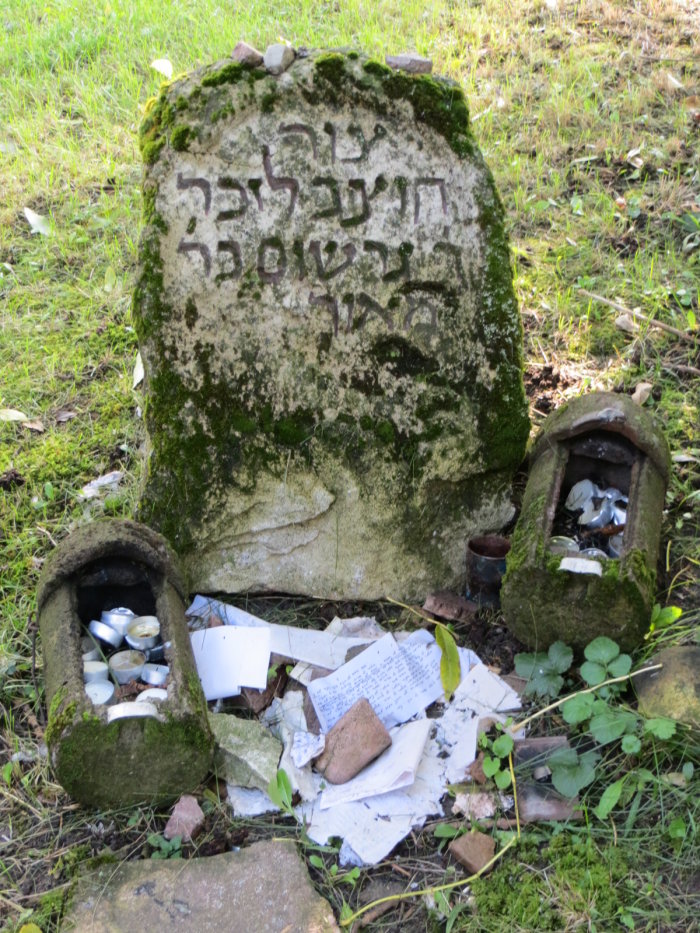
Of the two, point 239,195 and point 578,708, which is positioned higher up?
point 239,195

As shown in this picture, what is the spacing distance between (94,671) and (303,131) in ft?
5.58

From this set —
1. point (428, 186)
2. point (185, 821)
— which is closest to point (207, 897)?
point (185, 821)

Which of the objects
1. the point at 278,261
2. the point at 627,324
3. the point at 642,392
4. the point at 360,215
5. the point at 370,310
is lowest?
the point at 642,392

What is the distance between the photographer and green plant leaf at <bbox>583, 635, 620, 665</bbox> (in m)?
2.73

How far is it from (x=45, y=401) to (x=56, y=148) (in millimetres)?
1964

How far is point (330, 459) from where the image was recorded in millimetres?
3240

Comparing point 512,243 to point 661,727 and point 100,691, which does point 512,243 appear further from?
point 100,691

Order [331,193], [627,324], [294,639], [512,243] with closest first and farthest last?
[331,193] < [294,639] < [627,324] < [512,243]

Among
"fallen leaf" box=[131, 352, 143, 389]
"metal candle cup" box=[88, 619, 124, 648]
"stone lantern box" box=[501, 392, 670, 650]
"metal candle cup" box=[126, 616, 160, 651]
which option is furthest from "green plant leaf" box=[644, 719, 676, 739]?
"fallen leaf" box=[131, 352, 143, 389]

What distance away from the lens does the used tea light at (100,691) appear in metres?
2.65

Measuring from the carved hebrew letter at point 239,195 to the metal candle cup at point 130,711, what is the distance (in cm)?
146

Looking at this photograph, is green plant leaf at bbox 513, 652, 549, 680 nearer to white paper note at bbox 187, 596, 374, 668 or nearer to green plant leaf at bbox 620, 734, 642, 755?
green plant leaf at bbox 620, 734, 642, 755

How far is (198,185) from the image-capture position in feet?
9.91

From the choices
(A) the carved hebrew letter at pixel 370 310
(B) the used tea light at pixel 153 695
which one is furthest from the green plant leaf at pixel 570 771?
(A) the carved hebrew letter at pixel 370 310
